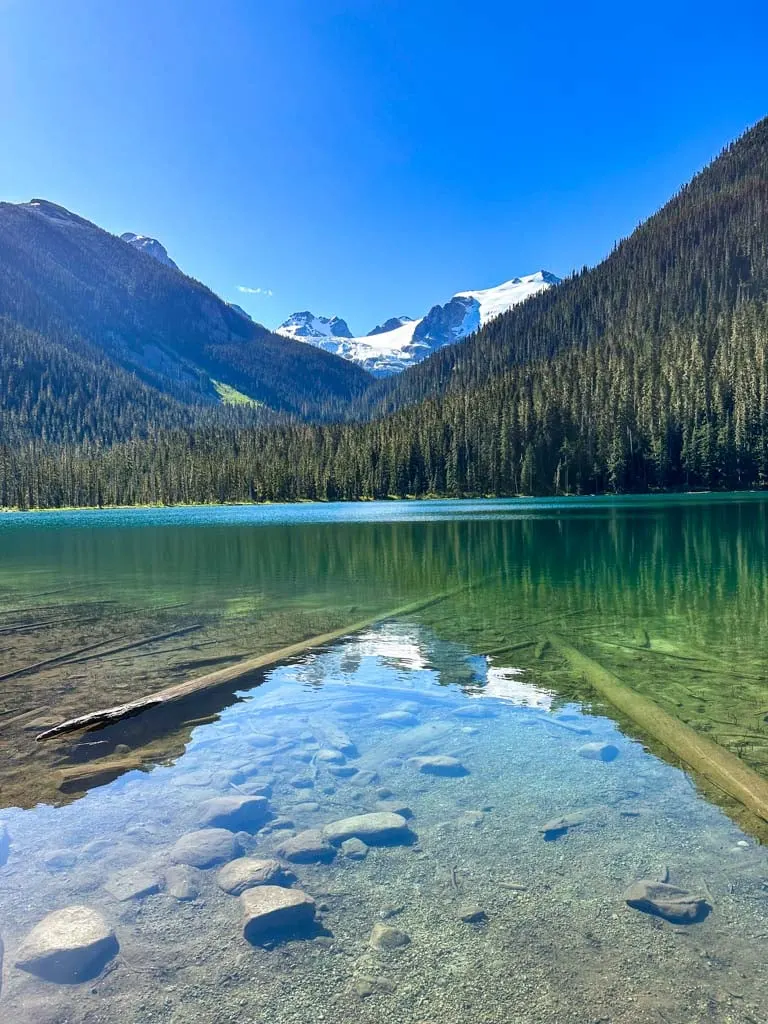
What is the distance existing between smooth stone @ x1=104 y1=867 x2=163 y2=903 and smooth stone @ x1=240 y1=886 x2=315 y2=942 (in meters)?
1.02

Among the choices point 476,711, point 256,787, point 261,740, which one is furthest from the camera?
point 476,711

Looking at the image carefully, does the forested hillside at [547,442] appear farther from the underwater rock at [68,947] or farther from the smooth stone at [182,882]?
the underwater rock at [68,947]

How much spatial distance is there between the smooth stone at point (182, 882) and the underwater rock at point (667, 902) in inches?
167

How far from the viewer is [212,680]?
43.4ft

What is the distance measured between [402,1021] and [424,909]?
4.34ft

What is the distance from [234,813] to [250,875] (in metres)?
1.49

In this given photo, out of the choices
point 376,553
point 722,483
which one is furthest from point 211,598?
point 722,483

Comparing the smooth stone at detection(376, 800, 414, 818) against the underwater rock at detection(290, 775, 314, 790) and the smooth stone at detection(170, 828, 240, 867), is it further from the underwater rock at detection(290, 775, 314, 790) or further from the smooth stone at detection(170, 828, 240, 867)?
the smooth stone at detection(170, 828, 240, 867)

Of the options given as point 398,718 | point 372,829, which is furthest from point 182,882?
point 398,718

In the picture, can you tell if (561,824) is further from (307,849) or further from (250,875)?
(250,875)

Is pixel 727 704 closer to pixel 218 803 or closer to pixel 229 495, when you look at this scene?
pixel 218 803

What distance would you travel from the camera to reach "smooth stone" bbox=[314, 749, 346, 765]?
30.9ft

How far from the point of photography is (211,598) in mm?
25781

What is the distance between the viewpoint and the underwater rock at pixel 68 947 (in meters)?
5.09
